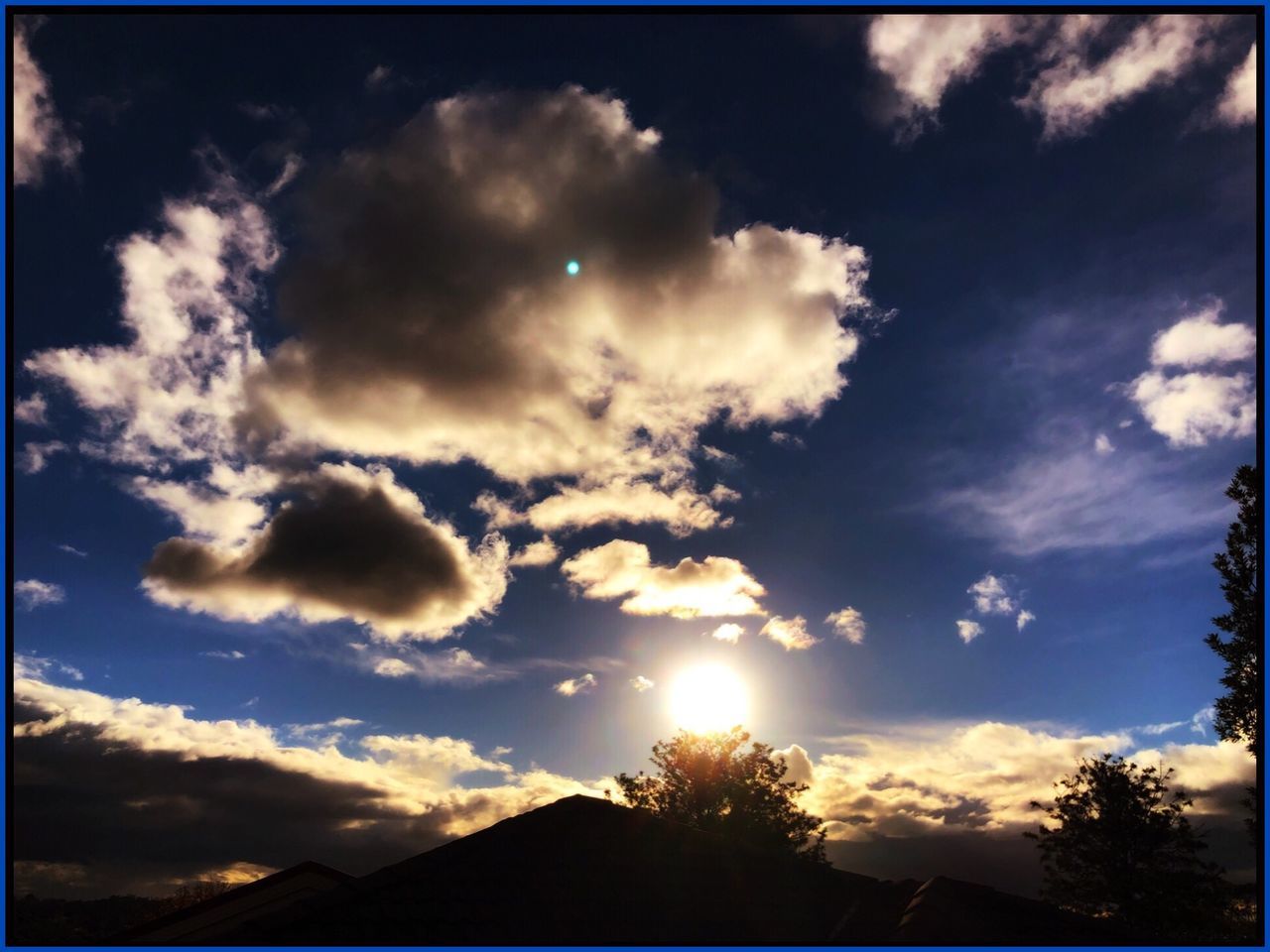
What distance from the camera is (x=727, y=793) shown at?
4800 centimetres

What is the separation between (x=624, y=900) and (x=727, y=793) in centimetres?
4058

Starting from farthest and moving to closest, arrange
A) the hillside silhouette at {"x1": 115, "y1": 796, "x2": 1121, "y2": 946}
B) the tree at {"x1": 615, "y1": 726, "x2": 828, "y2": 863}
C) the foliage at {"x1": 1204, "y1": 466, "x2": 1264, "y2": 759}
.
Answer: the tree at {"x1": 615, "y1": 726, "x2": 828, "y2": 863}
the foliage at {"x1": 1204, "y1": 466, "x2": 1264, "y2": 759}
the hillside silhouette at {"x1": 115, "y1": 796, "x2": 1121, "y2": 946}

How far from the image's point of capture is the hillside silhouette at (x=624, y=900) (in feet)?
30.8

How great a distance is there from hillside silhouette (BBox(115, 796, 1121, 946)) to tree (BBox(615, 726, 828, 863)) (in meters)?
36.1

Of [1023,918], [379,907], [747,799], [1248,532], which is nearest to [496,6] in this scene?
[379,907]

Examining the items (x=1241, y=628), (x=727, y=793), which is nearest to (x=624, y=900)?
(x=1241, y=628)

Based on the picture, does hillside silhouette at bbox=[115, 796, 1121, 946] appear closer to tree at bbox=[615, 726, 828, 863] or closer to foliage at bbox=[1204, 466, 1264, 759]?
foliage at bbox=[1204, 466, 1264, 759]

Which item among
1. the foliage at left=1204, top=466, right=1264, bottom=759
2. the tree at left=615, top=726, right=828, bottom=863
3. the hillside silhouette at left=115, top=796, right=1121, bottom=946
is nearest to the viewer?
the hillside silhouette at left=115, top=796, right=1121, bottom=946

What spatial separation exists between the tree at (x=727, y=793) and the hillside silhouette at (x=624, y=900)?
36135 millimetres

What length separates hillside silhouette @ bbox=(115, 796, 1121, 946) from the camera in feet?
30.8

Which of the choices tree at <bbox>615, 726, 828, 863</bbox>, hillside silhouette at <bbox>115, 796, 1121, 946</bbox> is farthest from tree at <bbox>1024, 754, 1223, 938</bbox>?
hillside silhouette at <bbox>115, 796, 1121, 946</bbox>

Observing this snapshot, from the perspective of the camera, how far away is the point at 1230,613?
85.1ft

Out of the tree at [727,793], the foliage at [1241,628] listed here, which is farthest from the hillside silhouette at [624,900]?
the tree at [727,793]

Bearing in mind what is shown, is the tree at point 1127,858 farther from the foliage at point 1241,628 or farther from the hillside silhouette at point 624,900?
the hillside silhouette at point 624,900
